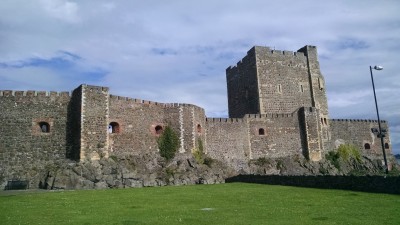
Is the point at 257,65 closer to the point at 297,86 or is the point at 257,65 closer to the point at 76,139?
the point at 297,86

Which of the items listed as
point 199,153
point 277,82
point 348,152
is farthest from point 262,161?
point 348,152

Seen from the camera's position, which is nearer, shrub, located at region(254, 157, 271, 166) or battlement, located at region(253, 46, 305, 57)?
shrub, located at region(254, 157, 271, 166)

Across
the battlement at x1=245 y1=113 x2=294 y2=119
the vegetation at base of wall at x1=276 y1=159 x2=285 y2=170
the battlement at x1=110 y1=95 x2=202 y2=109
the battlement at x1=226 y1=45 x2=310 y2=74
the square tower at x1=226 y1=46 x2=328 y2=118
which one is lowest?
the vegetation at base of wall at x1=276 y1=159 x2=285 y2=170

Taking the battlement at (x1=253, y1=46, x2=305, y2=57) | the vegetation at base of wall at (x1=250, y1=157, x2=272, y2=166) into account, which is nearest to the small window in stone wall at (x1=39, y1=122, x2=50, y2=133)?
the vegetation at base of wall at (x1=250, y1=157, x2=272, y2=166)

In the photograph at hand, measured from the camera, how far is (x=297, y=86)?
138ft

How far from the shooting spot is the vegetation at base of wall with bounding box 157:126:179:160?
29.6 meters

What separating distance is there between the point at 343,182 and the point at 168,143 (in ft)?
49.7

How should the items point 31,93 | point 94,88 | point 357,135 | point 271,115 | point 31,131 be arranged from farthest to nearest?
point 357,135 → point 271,115 → point 94,88 → point 31,93 → point 31,131

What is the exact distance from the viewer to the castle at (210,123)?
25578 millimetres

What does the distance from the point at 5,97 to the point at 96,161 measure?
803cm

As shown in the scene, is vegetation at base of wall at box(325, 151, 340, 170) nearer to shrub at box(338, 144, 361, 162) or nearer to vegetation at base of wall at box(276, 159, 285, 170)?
shrub at box(338, 144, 361, 162)

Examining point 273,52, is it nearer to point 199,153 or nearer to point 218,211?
point 199,153

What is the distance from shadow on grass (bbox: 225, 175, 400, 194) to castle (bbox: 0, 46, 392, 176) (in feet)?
29.9

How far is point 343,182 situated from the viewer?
18.8 metres
